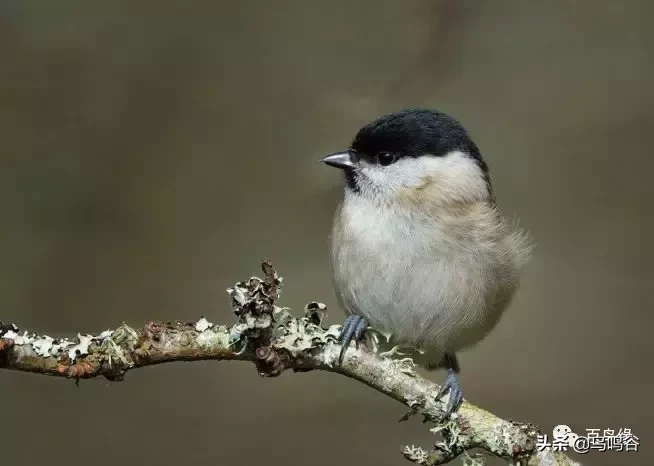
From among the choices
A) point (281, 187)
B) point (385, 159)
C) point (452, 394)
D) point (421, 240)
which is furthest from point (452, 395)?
point (281, 187)

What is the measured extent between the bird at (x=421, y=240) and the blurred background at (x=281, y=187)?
1.05 m

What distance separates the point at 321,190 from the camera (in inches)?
155

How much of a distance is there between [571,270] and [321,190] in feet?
4.65

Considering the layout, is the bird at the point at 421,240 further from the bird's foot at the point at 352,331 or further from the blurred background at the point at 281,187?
the blurred background at the point at 281,187

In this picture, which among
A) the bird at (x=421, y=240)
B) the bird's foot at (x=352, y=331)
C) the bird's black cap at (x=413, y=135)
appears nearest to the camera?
the bird's foot at (x=352, y=331)

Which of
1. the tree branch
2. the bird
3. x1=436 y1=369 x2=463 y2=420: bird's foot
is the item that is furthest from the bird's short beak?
x1=436 y1=369 x2=463 y2=420: bird's foot

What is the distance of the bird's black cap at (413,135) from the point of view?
2625 millimetres

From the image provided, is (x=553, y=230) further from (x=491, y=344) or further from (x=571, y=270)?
(x=491, y=344)

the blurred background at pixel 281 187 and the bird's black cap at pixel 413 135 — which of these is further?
the blurred background at pixel 281 187

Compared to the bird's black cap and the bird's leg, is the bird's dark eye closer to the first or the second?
the bird's black cap

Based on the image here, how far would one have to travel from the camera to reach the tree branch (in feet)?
5.62

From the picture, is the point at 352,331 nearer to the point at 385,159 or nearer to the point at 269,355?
the point at 269,355

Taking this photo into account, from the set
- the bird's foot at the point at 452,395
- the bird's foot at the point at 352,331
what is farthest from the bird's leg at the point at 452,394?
the bird's foot at the point at 352,331

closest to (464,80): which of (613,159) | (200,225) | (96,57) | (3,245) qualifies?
(613,159)
